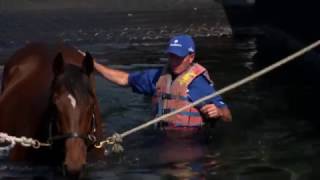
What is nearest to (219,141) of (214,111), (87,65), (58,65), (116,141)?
(214,111)

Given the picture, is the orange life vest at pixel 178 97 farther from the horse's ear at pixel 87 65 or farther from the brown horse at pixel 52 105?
the horse's ear at pixel 87 65

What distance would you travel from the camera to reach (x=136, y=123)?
10734 millimetres

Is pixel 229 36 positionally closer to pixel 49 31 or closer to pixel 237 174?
pixel 49 31

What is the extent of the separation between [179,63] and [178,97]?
378 mm

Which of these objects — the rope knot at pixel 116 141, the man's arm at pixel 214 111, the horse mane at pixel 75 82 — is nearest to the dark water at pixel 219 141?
the rope knot at pixel 116 141

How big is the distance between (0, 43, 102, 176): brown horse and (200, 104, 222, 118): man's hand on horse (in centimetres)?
136

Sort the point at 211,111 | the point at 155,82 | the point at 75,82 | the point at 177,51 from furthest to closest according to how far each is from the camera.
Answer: the point at 155,82, the point at 211,111, the point at 177,51, the point at 75,82

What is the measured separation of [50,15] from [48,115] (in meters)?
28.9

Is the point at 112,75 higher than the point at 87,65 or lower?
lower

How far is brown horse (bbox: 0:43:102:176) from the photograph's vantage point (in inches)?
227

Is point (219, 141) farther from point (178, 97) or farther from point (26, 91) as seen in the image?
point (26, 91)

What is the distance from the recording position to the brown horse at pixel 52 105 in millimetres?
5758

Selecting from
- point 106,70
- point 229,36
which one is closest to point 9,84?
point 106,70

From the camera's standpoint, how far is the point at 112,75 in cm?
859
